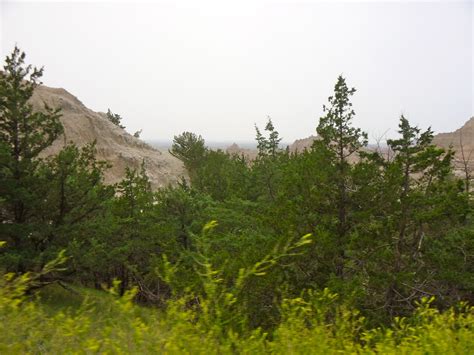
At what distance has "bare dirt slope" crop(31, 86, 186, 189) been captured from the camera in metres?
46.5

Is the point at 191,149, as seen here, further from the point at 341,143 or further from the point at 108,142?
Result: the point at 341,143

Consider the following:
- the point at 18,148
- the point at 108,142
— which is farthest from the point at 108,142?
the point at 18,148

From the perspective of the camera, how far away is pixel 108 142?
166 feet

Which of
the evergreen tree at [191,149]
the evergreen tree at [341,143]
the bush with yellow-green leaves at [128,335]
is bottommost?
the bush with yellow-green leaves at [128,335]

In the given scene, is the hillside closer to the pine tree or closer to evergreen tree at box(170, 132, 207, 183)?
evergreen tree at box(170, 132, 207, 183)

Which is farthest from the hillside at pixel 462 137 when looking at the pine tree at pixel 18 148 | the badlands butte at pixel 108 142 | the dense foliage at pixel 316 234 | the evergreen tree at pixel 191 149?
the pine tree at pixel 18 148

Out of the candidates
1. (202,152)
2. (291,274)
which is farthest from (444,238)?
(202,152)

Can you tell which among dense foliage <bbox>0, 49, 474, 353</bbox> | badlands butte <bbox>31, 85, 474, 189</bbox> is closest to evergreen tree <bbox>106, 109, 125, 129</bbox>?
badlands butte <bbox>31, 85, 474, 189</bbox>

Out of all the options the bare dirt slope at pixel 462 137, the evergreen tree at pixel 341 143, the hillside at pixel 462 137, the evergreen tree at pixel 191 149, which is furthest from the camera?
the bare dirt slope at pixel 462 137

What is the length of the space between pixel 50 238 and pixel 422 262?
13545mm

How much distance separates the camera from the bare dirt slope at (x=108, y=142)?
46.5 meters

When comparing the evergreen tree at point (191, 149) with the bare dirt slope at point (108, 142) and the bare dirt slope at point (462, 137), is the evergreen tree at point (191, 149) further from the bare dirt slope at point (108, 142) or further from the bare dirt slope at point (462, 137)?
the bare dirt slope at point (462, 137)

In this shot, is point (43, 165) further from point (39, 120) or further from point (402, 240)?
point (402, 240)

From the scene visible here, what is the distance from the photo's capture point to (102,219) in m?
15.5
